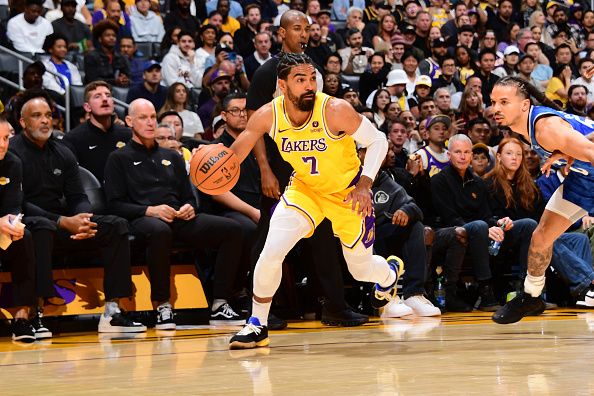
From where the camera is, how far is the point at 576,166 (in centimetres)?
604

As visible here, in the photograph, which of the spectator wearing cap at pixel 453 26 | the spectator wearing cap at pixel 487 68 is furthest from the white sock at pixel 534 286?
the spectator wearing cap at pixel 453 26

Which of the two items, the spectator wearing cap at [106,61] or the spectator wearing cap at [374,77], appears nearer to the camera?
the spectator wearing cap at [106,61]

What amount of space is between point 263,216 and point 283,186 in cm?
27

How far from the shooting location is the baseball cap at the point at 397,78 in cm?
1321

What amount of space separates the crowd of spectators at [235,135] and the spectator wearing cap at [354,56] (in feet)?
0.07

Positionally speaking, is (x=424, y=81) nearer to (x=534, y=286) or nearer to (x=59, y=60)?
(x=59, y=60)

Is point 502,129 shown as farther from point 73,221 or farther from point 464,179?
point 73,221

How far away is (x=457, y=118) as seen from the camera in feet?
42.0

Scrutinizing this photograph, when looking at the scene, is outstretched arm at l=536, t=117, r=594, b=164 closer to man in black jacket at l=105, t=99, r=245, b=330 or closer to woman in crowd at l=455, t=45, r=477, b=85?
man in black jacket at l=105, t=99, r=245, b=330

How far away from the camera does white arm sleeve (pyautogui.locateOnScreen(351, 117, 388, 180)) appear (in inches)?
246

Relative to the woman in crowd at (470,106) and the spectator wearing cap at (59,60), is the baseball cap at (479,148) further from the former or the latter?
the spectator wearing cap at (59,60)

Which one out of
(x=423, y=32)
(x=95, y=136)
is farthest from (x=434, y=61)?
(x=95, y=136)

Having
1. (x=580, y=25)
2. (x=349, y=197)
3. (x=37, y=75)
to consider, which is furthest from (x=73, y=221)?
(x=580, y=25)

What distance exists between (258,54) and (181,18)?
1.48 metres
